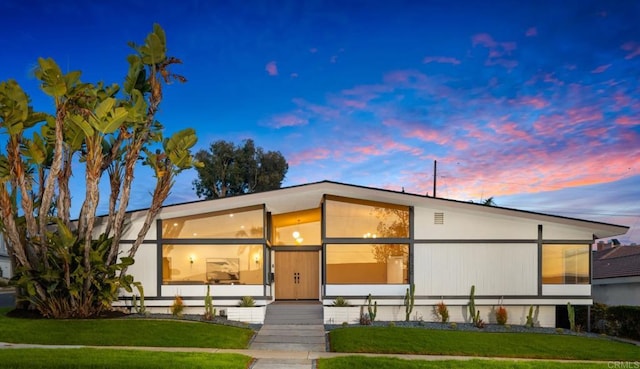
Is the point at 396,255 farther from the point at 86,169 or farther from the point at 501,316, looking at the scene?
the point at 86,169

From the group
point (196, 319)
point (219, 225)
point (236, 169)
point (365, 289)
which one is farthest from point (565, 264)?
point (236, 169)

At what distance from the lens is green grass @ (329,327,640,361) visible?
36.1 ft

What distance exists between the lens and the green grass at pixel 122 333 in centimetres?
1100

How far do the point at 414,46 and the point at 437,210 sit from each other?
201 inches

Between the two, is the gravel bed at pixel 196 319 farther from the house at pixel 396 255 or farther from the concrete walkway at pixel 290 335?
the house at pixel 396 255

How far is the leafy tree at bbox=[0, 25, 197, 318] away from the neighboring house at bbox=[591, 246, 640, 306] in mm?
17515

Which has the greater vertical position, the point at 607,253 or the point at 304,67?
the point at 304,67


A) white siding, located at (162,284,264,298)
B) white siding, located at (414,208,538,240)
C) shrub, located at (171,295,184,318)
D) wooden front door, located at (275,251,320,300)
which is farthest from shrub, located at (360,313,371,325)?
shrub, located at (171,295,184,318)

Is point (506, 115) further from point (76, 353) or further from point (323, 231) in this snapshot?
point (76, 353)

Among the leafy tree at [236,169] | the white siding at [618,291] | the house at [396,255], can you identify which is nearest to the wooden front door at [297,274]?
the house at [396,255]

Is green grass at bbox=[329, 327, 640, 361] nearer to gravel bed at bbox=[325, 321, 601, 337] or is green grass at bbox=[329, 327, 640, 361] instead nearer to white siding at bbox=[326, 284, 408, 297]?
gravel bed at bbox=[325, 321, 601, 337]

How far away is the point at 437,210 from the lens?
15250 millimetres

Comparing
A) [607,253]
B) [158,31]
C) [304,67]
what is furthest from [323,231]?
[607,253]

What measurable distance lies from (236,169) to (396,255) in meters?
22.7
